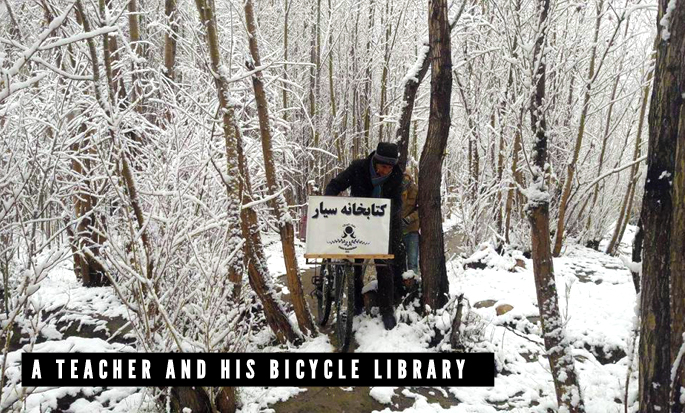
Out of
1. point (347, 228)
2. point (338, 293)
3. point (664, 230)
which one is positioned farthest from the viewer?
point (338, 293)

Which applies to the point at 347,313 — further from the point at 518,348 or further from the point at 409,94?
the point at 409,94

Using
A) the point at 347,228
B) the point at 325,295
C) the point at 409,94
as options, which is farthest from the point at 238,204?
the point at 409,94

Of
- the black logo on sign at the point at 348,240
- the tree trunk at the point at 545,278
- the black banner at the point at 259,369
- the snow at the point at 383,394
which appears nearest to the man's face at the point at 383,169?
the black logo on sign at the point at 348,240

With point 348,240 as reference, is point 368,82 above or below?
above

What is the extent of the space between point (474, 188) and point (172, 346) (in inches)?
288

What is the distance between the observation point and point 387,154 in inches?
158

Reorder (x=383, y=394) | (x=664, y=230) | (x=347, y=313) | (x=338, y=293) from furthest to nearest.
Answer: (x=338, y=293) < (x=347, y=313) < (x=383, y=394) < (x=664, y=230)

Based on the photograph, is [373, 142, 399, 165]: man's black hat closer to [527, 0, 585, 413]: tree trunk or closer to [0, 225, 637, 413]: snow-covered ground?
[527, 0, 585, 413]: tree trunk

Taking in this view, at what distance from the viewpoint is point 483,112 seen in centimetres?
850

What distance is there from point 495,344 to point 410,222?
1515mm

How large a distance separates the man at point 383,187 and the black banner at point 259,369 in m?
0.61

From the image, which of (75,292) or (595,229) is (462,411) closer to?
(75,292)

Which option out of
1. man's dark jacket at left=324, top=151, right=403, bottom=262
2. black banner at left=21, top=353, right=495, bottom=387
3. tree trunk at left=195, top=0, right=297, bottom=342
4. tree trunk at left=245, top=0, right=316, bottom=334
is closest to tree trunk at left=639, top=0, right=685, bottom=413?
black banner at left=21, top=353, right=495, bottom=387

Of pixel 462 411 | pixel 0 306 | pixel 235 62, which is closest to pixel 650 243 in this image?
pixel 462 411
